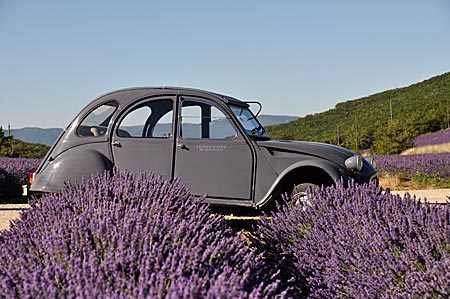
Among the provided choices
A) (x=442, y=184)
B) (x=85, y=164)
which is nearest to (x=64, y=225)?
(x=85, y=164)

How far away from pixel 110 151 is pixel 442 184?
1210 cm

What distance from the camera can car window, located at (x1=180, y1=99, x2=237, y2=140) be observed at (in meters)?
5.87

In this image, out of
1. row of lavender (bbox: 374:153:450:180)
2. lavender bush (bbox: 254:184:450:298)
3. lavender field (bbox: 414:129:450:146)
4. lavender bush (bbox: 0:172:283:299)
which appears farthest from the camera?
lavender field (bbox: 414:129:450:146)

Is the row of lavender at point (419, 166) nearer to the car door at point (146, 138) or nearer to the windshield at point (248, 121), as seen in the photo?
the windshield at point (248, 121)

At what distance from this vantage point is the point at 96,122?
599cm

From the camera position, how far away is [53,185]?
568 centimetres

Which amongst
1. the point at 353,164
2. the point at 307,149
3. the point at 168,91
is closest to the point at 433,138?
the point at 353,164

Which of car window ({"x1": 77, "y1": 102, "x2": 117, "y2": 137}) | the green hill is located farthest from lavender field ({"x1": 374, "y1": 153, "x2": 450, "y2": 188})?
the green hill

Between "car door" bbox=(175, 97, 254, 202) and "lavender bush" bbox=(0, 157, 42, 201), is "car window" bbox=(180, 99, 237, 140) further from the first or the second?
"lavender bush" bbox=(0, 157, 42, 201)

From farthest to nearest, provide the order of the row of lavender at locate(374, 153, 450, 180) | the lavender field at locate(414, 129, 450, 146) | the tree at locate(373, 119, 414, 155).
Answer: the lavender field at locate(414, 129, 450, 146) < the tree at locate(373, 119, 414, 155) < the row of lavender at locate(374, 153, 450, 180)

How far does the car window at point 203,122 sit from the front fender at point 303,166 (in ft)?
2.67

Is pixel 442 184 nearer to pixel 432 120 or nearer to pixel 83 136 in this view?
pixel 83 136

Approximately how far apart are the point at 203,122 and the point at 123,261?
402 cm

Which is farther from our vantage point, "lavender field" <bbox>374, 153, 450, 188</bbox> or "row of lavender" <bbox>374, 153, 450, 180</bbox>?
"row of lavender" <bbox>374, 153, 450, 180</bbox>
